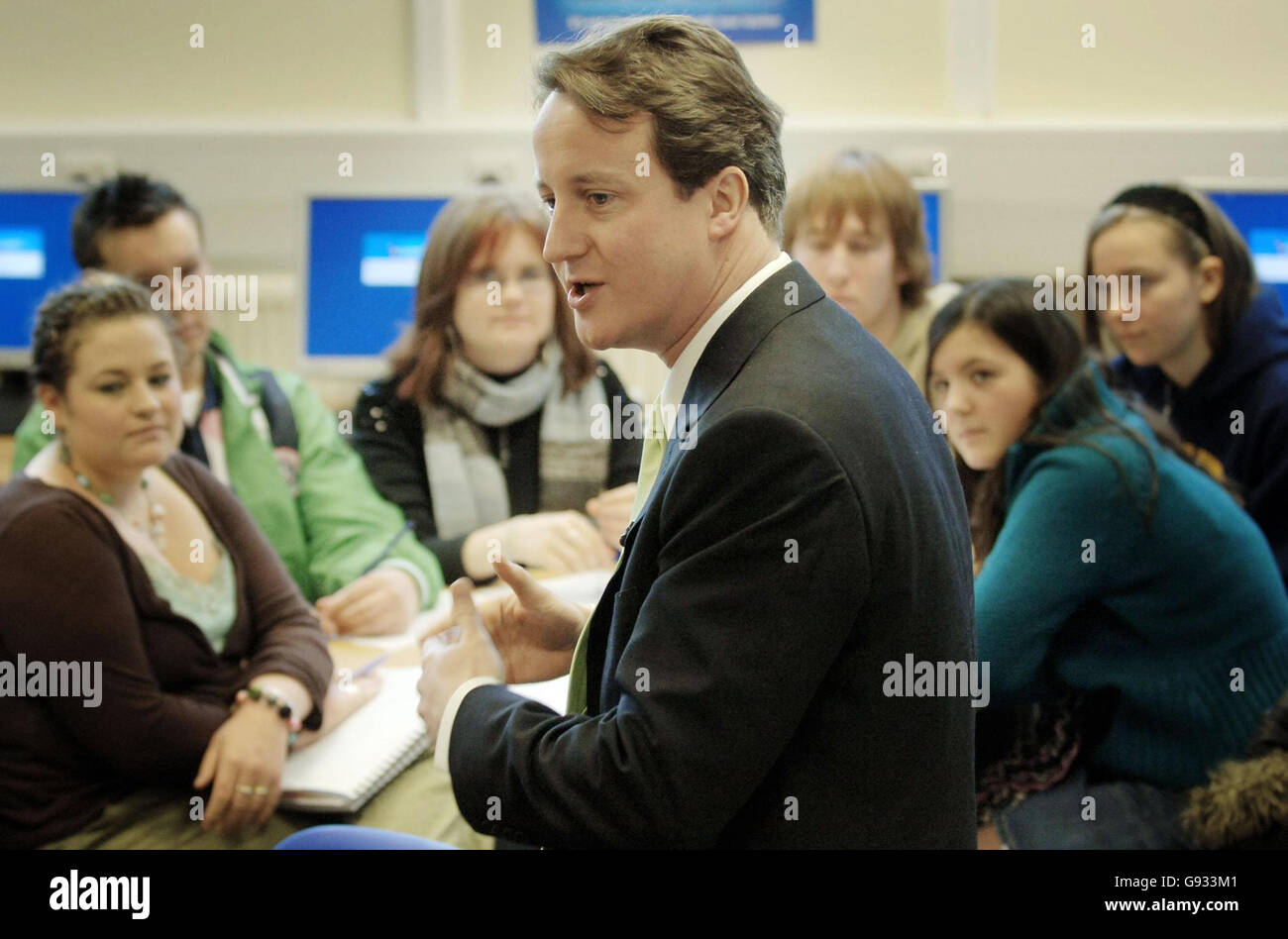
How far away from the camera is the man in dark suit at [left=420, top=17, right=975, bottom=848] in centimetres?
85

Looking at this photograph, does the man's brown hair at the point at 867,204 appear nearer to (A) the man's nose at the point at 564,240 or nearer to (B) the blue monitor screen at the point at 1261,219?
(B) the blue monitor screen at the point at 1261,219

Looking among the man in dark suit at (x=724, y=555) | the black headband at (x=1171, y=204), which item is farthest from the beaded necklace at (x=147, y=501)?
the black headband at (x=1171, y=204)

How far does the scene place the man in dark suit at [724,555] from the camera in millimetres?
854

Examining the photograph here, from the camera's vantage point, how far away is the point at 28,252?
308 cm

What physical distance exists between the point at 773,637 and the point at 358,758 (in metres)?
1.06

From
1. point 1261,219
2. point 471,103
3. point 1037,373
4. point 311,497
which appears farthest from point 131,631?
point 1261,219

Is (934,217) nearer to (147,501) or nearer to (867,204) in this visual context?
(867,204)

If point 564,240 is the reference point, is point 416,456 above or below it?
below

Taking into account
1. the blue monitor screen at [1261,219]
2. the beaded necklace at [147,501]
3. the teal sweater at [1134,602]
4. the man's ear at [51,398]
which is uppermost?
the blue monitor screen at [1261,219]

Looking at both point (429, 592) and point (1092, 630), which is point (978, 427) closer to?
point (1092, 630)

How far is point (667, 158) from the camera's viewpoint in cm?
99

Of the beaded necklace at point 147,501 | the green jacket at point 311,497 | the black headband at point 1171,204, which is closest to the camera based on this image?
the beaded necklace at point 147,501

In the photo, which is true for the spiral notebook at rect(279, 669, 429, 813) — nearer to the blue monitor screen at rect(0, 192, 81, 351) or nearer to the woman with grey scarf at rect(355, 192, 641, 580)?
the woman with grey scarf at rect(355, 192, 641, 580)
